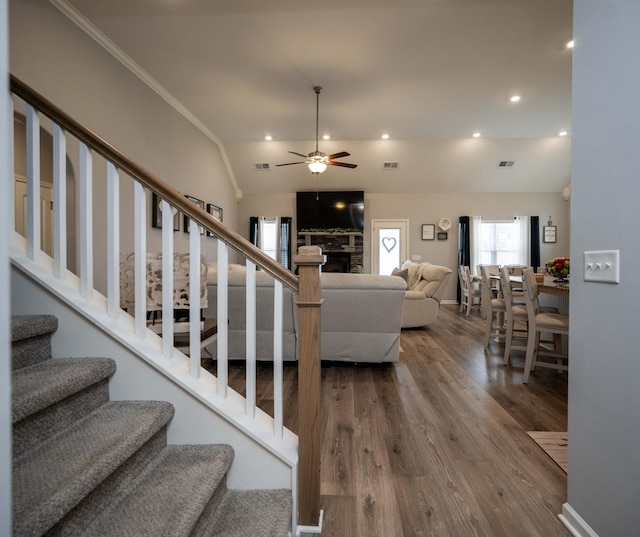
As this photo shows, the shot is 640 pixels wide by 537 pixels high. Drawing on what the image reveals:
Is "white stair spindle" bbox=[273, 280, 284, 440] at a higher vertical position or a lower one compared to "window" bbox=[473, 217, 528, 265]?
lower

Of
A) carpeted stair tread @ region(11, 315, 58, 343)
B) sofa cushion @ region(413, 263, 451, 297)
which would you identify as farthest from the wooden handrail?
sofa cushion @ region(413, 263, 451, 297)

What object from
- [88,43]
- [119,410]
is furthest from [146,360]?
[88,43]

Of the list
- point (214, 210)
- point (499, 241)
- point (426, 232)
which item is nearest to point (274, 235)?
point (214, 210)

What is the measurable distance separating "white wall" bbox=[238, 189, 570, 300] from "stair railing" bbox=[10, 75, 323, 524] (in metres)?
7.50

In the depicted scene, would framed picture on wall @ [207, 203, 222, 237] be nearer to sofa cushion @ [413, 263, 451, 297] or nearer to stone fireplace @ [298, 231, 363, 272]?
stone fireplace @ [298, 231, 363, 272]

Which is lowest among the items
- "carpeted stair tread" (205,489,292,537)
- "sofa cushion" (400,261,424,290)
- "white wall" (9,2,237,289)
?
"carpeted stair tread" (205,489,292,537)

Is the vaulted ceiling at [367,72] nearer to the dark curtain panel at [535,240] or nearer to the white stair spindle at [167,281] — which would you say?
the dark curtain panel at [535,240]

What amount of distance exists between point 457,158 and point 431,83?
11.6ft

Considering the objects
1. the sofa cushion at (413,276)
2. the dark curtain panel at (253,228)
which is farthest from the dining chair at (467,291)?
the dark curtain panel at (253,228)

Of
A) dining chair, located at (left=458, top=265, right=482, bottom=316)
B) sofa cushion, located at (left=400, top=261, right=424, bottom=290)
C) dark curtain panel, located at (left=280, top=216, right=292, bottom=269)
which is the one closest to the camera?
sofa cushion, located at (left=400, top=261, right=424, bottom=290)

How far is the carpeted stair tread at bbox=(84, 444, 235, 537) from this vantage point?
98 cm

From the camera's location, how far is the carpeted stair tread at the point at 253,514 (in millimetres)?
1202

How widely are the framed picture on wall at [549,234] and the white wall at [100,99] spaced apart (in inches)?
337

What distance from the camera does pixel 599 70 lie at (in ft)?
4.24
